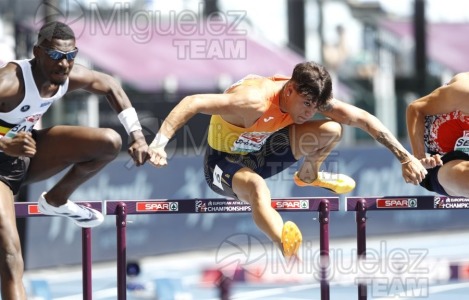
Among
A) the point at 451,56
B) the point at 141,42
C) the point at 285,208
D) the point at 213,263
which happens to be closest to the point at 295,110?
the point at 285,208

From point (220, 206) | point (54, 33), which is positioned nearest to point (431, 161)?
point (220, 206)

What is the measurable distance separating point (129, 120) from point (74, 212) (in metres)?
0.90

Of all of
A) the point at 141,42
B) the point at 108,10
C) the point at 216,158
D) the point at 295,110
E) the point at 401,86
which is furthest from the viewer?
the point at 401,86

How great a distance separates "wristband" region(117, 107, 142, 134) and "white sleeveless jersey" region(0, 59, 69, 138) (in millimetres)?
429

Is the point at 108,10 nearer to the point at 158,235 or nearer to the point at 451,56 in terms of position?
the point at 158,235

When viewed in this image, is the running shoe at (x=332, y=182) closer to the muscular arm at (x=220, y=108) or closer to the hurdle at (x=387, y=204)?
the hurdle at (x=387, y=204)

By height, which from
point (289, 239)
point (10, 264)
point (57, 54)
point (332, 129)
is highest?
point (57, 54)

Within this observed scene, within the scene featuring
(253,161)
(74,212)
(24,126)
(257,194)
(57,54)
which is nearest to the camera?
(57,54)

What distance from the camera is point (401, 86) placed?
20.1 metres

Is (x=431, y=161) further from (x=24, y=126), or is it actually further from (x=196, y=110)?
(x=24, y=126)

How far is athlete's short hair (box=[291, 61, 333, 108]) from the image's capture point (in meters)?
7.43

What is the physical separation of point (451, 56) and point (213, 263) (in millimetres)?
13047

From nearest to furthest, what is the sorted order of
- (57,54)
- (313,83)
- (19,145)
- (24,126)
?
(19,145)
(57,54)
(24,126)
(313,83)

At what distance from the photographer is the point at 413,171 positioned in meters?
7.78
